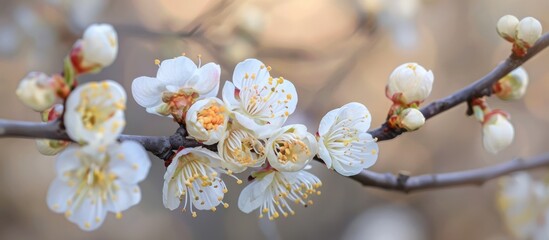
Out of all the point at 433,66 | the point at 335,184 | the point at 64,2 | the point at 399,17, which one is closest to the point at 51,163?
the point at 64,2

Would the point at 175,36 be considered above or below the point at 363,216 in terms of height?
above

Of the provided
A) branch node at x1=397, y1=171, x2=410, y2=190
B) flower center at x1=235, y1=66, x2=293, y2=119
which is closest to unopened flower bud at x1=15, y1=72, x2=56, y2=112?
flower center at x1=235, y1=66, x2=293, y2=119

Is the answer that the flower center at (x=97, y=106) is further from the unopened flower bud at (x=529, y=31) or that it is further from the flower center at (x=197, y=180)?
the unopened flower bud at (x=529, y=31)

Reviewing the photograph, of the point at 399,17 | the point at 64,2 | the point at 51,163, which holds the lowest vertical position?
the point at 51,163

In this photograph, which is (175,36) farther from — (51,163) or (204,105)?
(51,163)

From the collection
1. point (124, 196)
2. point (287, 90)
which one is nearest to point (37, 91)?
point (124, 196)

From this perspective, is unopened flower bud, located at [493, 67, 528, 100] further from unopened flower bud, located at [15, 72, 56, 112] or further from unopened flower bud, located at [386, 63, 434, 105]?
unopened flower bud, located at [15, 72, 56, 112]

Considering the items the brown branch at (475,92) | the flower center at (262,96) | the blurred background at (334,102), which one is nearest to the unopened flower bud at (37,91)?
the flower center at (262,96)
